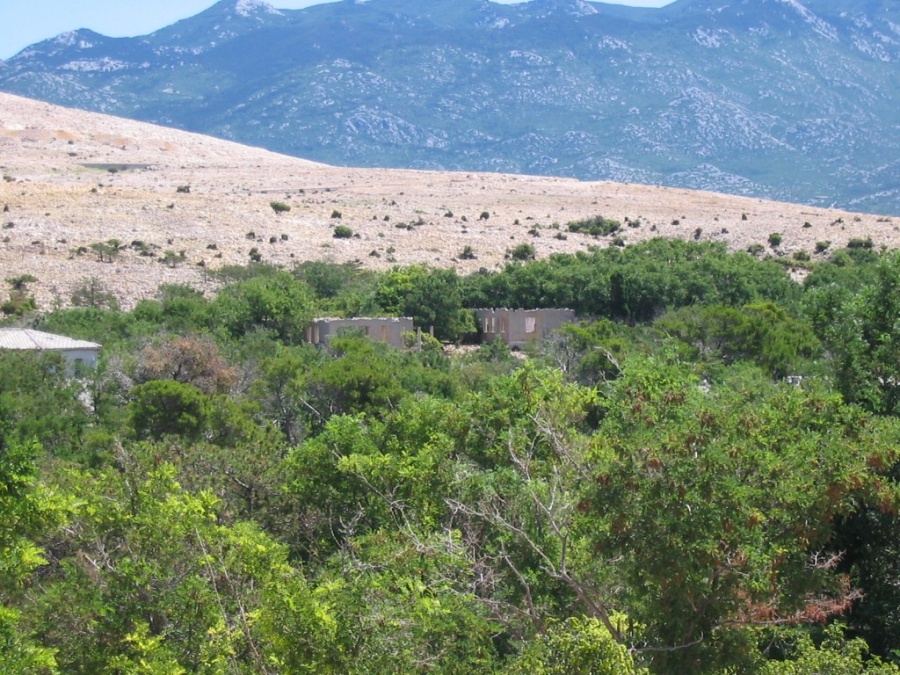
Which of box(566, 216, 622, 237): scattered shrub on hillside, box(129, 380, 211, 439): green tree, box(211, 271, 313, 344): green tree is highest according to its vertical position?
box(129, 380, 211, 439): green tree

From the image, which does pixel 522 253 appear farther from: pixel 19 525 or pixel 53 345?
pixel 19 525

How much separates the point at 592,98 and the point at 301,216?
3568 inches

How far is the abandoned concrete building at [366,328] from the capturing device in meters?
44.5

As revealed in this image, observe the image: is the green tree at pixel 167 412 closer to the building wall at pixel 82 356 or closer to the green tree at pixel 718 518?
the building wall at pixel 82 356

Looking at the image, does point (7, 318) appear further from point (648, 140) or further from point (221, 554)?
point (648, 140)

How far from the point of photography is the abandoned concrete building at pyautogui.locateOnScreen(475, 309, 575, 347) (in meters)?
49.1

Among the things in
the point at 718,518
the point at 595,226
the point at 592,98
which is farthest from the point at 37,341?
the point at 592,98

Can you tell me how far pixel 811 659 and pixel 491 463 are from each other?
24.6 feet

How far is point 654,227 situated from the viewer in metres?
73.1

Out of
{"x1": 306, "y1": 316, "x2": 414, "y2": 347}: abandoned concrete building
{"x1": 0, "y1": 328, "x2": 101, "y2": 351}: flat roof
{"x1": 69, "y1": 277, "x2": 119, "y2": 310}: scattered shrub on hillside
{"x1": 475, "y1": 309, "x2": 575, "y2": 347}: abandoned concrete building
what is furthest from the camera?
{"x1": 69, "y1": 277, "x2": 119, "y2": 310}: scattered shrub on hillside

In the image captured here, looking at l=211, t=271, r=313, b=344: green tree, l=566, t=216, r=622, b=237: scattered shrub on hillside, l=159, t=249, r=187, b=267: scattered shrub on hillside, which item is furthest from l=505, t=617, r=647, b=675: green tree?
l=566, t=216, r=622, b=237: scattered shrub on hillside

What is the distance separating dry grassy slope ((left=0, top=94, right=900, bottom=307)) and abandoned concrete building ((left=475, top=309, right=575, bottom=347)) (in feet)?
36.7

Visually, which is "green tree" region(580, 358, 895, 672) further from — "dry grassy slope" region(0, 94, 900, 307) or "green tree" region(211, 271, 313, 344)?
"dry grassy slope" region(0, 94, 900, 307)

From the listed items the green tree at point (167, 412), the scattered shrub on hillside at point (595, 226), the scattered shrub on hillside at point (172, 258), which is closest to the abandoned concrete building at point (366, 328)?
the scattered shrub on hillside at point (172, 258)
